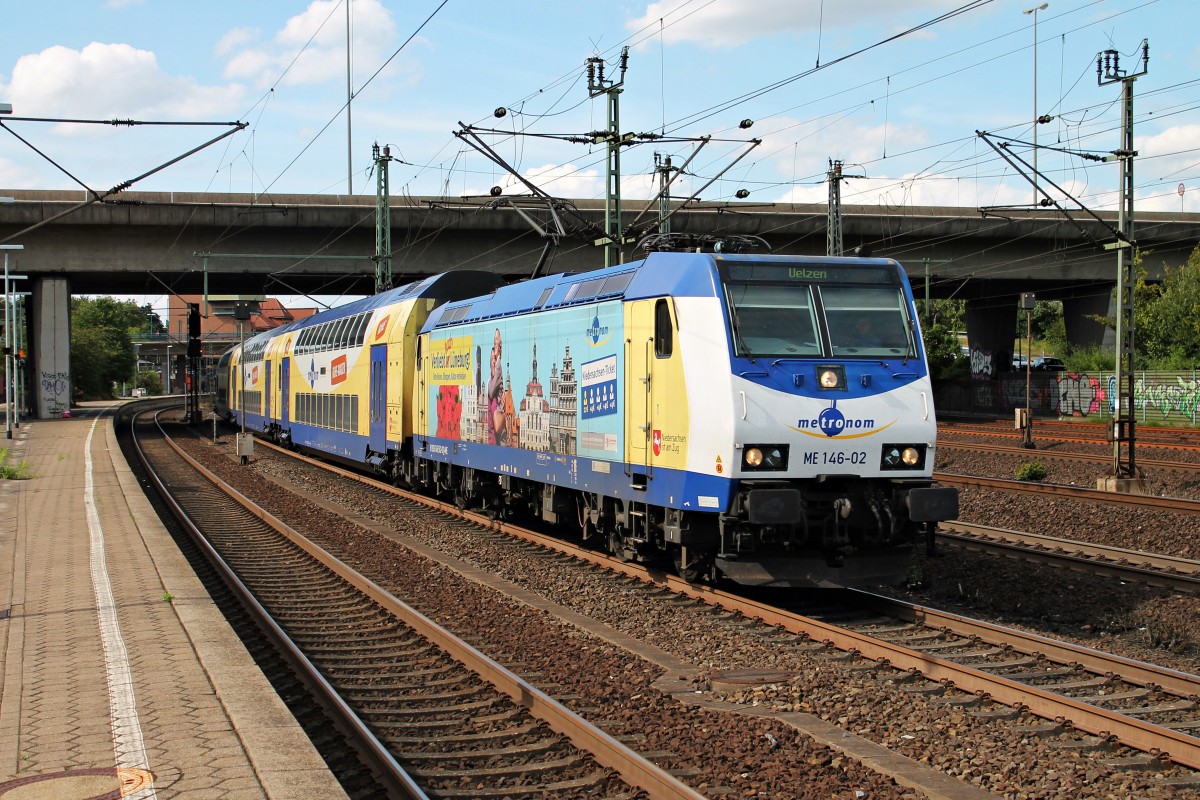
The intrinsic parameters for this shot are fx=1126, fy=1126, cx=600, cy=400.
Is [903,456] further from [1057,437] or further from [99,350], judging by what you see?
[99,350]

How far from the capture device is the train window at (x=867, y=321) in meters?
10.9

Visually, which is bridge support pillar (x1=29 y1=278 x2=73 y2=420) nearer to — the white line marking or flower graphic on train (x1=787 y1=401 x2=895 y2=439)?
the white line marking

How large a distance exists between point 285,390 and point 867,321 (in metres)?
26.0

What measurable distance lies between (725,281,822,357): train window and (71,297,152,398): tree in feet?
248

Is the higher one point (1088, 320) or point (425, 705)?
point (1088, 320)

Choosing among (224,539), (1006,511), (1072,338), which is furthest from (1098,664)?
(1072,338)

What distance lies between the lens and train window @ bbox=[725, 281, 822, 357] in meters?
10.6

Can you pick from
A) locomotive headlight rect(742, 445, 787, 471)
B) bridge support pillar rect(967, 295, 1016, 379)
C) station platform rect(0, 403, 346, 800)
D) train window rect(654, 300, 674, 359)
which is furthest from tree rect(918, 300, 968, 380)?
station platform rect(0, 403, 346, 800)

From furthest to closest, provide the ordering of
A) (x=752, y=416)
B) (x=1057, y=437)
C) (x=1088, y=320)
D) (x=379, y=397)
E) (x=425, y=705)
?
(x=1088, y=320), (x=1057, y=437), (x=379, y=397), (x=752, y=416), (x=425, y=705)

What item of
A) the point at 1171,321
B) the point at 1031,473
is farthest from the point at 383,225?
the point at 1171,321

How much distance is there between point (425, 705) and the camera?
8.12m

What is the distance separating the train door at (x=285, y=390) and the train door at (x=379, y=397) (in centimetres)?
1068

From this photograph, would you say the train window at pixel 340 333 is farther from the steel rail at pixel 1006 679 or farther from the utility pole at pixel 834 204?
the steel rail at pixel 1006 679

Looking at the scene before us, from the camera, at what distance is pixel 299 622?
11.1 m
